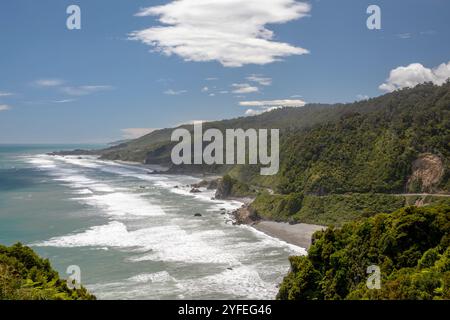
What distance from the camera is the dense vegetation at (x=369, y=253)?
31500 mm

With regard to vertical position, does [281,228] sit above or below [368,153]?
below

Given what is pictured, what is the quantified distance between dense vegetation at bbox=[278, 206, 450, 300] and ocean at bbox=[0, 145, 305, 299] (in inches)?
184

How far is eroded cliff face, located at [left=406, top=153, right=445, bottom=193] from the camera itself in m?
72.8

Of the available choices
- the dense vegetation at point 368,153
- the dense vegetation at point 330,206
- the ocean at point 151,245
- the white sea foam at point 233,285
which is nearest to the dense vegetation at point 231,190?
the ocean at point 151,245

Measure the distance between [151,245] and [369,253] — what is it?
3100 centimetres

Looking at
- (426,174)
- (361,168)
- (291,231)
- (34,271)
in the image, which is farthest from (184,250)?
(426,174)

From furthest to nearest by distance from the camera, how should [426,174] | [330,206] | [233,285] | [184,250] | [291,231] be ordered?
[330,206] < [426,174] < [291,231] < [184,250] < [233,285]

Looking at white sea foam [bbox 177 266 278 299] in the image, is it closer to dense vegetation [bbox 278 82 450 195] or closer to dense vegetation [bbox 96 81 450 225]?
dense vegetation [bbox 96 81 450 225]

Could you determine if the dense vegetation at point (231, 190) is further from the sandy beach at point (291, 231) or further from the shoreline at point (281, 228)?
the sandy beach at point (291, 231)

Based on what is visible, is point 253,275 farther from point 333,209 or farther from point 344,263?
point 333,209

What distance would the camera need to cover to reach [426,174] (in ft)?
245

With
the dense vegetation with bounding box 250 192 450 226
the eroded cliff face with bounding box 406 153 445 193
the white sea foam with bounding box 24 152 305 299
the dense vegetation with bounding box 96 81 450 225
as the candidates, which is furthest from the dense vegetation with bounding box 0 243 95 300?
the eroded cliff face with bounding box 406 153 445 193

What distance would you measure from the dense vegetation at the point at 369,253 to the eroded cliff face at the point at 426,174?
135 feet

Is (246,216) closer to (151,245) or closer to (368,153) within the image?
(151,245)
